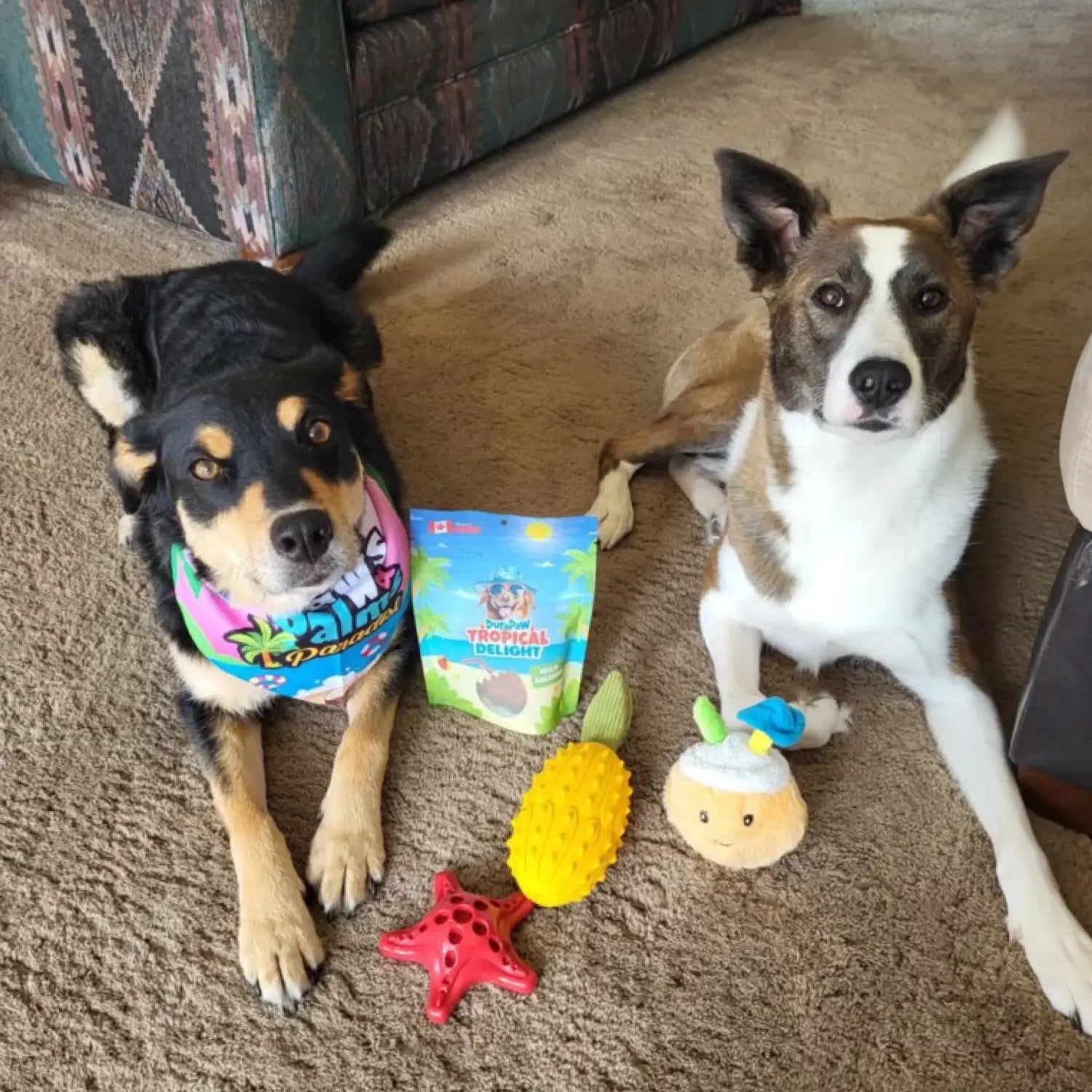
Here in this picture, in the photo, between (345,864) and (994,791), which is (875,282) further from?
(345,864)

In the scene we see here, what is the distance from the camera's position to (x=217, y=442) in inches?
55.2

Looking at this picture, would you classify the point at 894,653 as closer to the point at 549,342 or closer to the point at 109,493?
the point at 549,342

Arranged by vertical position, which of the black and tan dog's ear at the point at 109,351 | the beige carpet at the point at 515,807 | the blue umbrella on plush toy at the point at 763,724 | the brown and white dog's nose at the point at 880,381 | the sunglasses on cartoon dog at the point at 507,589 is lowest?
the beige carpet at the point at 515,807

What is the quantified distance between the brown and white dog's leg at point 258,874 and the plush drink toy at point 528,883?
117 millimetres

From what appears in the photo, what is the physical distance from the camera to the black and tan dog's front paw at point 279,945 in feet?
4.40

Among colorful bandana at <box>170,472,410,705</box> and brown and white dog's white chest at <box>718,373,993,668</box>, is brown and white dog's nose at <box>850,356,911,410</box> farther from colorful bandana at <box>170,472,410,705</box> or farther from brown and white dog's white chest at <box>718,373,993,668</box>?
colorful bandana at <box>170,472,410,705</box>

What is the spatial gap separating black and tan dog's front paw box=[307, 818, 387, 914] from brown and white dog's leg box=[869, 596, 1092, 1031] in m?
0.82

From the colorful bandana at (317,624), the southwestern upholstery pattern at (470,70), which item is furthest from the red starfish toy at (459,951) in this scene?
the southwestern upholstery pattern at (470,70)

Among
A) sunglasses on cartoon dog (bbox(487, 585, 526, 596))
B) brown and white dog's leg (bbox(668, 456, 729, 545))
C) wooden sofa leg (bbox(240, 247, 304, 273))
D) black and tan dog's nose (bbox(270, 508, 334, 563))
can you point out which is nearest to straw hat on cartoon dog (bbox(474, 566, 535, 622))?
sunglasses on cartoon dog (bbox(487, 585, 526, 596))

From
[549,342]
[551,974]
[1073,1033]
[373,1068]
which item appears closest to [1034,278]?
[549,342]

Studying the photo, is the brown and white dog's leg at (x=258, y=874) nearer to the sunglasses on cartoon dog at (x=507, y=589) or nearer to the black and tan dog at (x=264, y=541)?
the black and tan dog at (x=264, y=541)

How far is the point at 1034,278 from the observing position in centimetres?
281

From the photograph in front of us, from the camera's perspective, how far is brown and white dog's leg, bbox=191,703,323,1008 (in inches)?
53.1

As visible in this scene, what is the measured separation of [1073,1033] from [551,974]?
655 millimetres
